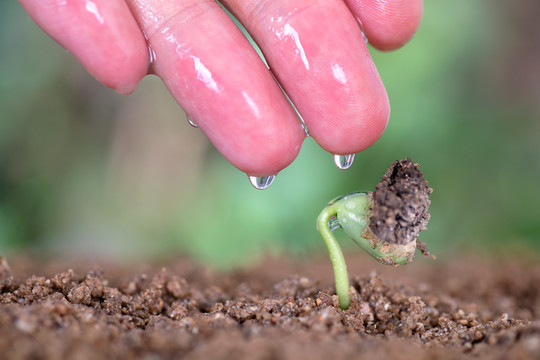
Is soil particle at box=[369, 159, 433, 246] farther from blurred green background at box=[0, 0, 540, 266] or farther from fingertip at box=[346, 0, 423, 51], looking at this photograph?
blurred green background at box=[0, 0, 540, 266]

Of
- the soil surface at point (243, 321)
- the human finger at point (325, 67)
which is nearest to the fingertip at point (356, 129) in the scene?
the human finger at point (325, 67)

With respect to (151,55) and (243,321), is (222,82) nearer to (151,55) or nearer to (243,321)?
(151,55)

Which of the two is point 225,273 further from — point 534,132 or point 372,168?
point 534,132

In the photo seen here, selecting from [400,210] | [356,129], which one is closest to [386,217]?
[400,210]

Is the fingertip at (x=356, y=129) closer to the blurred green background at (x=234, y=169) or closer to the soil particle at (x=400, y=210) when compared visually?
the soil particle at (x=400, y=210)

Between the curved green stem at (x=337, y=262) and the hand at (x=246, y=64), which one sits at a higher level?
the hand at (x=246, y=64)

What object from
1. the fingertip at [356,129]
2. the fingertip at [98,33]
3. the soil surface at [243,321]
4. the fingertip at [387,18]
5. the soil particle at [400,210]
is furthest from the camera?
the fingertip at [387,18]
